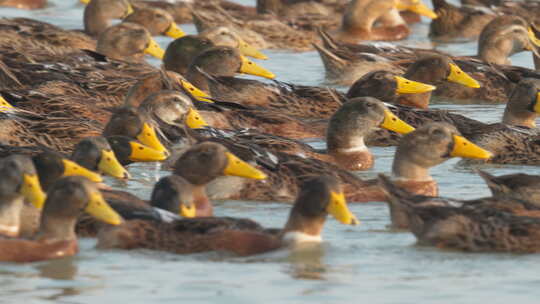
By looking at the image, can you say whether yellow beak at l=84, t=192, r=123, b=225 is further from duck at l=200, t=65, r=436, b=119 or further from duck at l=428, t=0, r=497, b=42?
duck at l=428, t=0, r=497, b=42

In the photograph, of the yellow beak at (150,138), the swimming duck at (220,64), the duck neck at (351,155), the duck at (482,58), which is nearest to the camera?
the yellow beak at (150,138)

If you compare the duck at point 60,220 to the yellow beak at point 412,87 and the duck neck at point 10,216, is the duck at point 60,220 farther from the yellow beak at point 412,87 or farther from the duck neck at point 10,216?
the yellow beak at point 412,87

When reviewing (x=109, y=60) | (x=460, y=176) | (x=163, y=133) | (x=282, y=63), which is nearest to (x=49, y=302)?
(x=163, y=133)

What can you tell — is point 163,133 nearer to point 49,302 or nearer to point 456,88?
point 49,302

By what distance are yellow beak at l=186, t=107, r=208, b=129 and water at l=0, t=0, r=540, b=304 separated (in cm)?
332

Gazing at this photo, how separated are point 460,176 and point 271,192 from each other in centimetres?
218

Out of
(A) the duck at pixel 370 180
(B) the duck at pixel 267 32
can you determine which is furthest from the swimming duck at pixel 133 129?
(B) the duck at pixel 267 32

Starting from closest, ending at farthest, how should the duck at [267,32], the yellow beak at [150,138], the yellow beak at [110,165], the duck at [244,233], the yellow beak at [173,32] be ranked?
the duck at [244,233]
the yellow beak at [110,165]
the yellow beak at [150,138]
the yellow beak at [173,32]
the duck at [267,32]

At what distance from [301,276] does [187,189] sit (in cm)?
141

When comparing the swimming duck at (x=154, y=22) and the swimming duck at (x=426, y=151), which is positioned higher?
the swimming duck at (x=426, y=151)

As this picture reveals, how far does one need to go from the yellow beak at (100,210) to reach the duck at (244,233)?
18 cm

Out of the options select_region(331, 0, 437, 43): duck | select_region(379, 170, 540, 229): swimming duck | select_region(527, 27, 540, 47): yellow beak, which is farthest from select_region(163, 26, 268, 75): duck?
select_region(379, 170, 540, 229): swimming duck

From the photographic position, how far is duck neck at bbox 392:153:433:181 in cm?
1232

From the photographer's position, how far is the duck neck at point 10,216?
33.1ft
